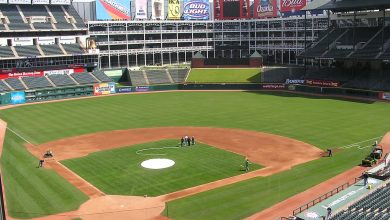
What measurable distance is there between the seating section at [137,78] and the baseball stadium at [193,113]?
1.92 ft

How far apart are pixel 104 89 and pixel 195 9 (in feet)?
146

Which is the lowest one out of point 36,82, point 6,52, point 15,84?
point 15,84

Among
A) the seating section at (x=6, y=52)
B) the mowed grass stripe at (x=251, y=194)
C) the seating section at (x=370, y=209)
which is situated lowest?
the mowed grass stripe at (x=251, y=194)

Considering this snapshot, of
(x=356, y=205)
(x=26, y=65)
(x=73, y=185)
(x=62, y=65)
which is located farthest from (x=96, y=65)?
(x=356, y=205)

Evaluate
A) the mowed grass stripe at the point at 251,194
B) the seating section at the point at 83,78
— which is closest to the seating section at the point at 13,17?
the seating section at the point at 83,78

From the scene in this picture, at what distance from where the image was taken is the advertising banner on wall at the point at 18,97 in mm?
85562

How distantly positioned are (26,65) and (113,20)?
1209 inches

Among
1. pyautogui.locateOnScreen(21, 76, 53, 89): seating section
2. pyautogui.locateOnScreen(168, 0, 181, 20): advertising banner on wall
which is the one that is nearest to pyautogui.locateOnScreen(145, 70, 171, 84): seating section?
pyautogui.locateOnScreen(21, 76, 53, 89): seating section

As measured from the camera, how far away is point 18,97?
3398 inches

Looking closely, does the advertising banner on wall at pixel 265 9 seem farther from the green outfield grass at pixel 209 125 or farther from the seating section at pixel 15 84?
the seating section at pixel 15 84

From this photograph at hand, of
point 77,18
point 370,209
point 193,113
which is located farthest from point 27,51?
point 370,209

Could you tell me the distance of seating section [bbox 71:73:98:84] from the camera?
3851 inches

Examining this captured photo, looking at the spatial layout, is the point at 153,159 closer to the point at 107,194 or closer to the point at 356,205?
the point at 107,194

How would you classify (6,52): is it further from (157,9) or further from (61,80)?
(157,9)
